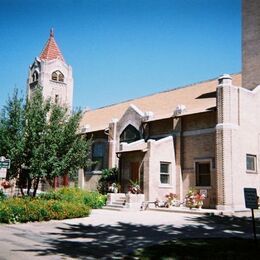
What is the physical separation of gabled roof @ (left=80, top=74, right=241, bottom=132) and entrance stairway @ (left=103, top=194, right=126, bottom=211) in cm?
671

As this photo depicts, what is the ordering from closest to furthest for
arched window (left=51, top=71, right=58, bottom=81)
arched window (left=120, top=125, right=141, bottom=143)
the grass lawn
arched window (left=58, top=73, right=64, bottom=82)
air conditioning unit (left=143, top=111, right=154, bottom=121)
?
the grass lawn
air conditioning unit (left=143, top=111, right=154, bottom=121)
arched window (left=120, top=125, right=141, bottom=143)
arched window (left=51, top=71, right=58, bottom=81)
arched window (left=58, top=73, right=64, bottom=82)

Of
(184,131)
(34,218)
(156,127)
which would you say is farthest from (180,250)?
(156,127)

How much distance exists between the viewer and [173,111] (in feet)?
88.0

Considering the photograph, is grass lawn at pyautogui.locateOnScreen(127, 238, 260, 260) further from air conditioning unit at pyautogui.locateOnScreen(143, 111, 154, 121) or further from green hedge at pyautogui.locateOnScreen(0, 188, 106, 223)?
air conditioning unit at pyautogui.locateOnScreen(143, 111, 154, 121)

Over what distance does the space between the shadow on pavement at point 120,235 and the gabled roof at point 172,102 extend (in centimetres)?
1038

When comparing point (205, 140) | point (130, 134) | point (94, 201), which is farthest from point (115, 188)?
point (205, 140)

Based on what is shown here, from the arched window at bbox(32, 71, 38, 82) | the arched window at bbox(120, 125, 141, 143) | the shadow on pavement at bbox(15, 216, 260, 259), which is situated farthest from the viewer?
the arched window at bbox(32, 71, 38, 82)

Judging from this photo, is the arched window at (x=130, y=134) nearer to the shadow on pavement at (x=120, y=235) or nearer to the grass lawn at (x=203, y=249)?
the shadow on pavement at (x=120, y=235)

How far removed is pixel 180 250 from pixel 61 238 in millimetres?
4233

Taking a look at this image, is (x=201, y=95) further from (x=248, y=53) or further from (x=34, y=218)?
(x=34, y=218)

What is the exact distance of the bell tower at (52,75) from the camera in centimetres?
4734

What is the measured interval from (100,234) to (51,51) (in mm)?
40663

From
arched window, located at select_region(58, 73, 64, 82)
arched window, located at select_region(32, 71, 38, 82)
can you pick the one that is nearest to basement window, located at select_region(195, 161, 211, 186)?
arched window, located at select_region(58, 73, 64, 82)

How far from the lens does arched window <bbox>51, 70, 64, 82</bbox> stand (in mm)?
48478
